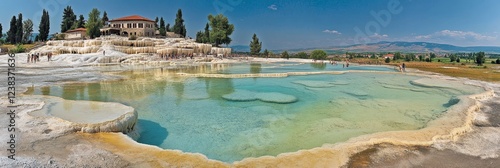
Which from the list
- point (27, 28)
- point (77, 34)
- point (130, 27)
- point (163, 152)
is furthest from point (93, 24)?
point (163, 152)

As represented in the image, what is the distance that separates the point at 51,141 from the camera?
6.54 m

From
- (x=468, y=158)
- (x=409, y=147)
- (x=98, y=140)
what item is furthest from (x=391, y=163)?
(x=98, y=140)

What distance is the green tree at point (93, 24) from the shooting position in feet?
183

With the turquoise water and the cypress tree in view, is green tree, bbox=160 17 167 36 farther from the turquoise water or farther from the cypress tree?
the turquoise water

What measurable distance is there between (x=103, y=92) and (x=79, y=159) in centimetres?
1109

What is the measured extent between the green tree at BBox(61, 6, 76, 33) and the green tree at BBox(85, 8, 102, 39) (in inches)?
473

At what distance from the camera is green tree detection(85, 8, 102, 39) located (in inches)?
2197

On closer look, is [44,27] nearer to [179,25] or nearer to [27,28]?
[27,28]

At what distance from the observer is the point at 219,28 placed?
6956 cm

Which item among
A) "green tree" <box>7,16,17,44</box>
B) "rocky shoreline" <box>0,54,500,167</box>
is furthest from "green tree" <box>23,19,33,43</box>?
"rocky shoreline" <box>0,54,500,167</box>

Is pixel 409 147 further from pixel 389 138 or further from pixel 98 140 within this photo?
pixel 98 140

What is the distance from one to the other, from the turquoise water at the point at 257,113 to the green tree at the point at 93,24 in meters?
43.5

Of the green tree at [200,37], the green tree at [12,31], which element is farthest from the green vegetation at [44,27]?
the green tree at [200,37]

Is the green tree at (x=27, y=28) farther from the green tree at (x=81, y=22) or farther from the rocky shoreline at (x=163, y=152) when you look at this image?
the rocky shoreline at (x=163, y=152)
